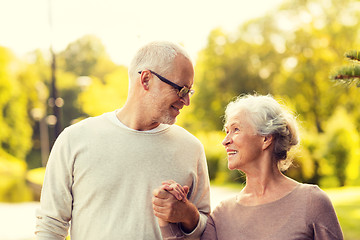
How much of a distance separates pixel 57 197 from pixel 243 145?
3.63 ft

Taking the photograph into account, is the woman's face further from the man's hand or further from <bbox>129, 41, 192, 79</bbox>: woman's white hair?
<bbox>129, 41, 192, 79</bbox>: woman's white hair

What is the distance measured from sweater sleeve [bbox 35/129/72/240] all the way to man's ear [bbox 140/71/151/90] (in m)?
0.55

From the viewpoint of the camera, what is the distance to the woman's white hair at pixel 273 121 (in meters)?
2.87

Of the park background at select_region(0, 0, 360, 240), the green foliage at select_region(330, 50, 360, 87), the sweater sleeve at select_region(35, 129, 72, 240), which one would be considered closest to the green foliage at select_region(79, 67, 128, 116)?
the park background at select_region(0, 0, 360, 240)

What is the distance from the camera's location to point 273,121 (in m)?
2.89

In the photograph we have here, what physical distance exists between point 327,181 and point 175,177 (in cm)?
1540

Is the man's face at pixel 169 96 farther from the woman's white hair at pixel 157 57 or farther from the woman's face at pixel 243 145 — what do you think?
the woman's face at pixel 243 145

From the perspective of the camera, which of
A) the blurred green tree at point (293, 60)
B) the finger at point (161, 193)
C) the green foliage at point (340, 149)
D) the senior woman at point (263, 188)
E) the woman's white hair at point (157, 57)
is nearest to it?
the finger at point (161, 193)

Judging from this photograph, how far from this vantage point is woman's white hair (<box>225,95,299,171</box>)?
113 inches

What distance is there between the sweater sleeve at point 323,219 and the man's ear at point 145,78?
1.13 m

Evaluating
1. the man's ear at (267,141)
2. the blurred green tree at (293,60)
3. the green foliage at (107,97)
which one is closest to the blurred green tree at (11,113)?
the green foliage at (107,97)

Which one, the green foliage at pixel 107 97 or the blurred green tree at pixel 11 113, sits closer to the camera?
the green foliage at pixel 107 97

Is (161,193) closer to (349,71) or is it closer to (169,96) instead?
(169,96)

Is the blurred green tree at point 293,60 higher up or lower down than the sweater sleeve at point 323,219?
lower down
